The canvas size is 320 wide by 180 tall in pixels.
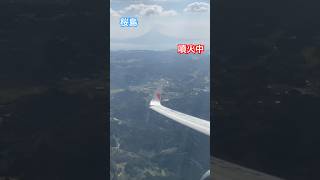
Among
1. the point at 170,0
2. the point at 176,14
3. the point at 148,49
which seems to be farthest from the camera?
the point at 148,49

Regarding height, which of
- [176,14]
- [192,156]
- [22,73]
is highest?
[176,14]

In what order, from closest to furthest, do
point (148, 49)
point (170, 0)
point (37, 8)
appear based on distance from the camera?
point (37, 8) → point (170, 0) → point (148, 49)
